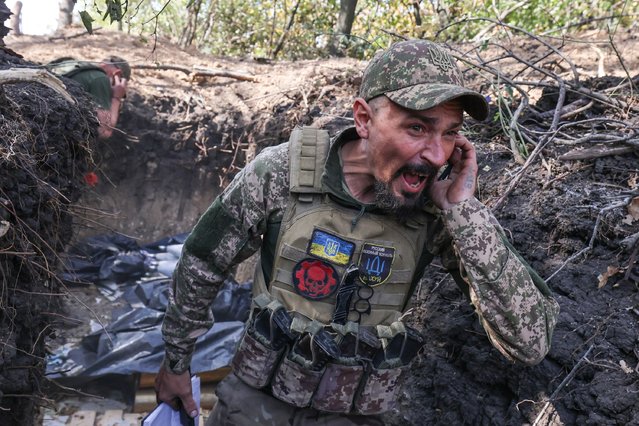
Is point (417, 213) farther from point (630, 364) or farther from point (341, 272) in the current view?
point (630, 364)

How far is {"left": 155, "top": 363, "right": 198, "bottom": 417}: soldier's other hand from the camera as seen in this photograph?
2404 millimetres

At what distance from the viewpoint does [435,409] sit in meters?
2.77

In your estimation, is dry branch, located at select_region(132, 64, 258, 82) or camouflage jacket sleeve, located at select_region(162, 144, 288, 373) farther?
dry branch, located at select_region(132, 64, 258, 82)

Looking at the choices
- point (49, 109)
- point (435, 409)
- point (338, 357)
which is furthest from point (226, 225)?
point (49, 109)

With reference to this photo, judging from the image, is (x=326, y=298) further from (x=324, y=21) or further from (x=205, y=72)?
(x=324, y=21)

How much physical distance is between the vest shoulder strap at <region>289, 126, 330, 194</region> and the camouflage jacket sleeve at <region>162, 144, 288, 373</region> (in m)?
0.04

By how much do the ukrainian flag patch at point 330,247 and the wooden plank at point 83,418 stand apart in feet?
8.94

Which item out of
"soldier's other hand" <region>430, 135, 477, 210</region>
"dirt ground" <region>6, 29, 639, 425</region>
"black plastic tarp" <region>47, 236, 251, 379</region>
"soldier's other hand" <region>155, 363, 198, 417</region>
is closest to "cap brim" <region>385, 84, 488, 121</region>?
"soldier's other hand" <region>430, 135, 477, 210</region>

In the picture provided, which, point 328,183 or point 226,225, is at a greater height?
point 328,183

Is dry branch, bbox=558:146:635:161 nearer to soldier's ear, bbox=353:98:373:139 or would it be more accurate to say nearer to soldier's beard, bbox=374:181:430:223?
soldier's beard, bbox=374:181:430:223

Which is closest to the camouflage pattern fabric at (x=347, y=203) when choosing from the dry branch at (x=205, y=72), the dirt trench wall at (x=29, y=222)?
the dirt trench wall at (x=29, y=222)

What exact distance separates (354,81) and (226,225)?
3823 mm

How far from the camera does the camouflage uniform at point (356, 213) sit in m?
1.92

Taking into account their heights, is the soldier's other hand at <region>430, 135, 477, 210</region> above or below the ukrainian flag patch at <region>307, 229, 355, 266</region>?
above
